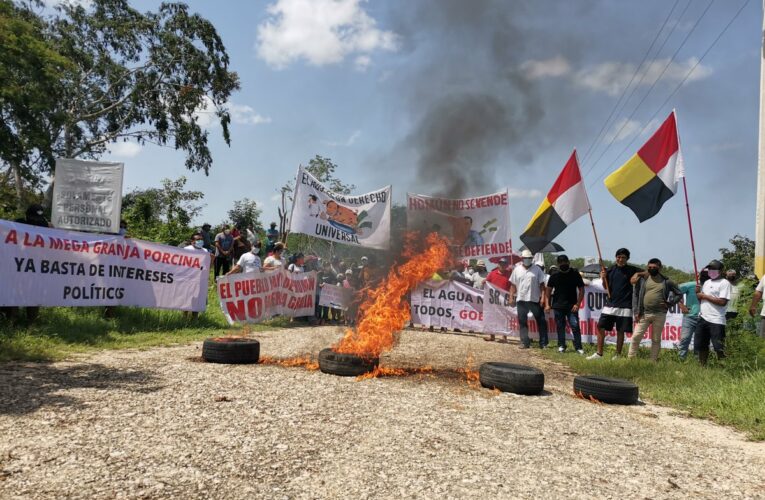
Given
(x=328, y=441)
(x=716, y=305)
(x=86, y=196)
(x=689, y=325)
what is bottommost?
(x=328, y=441)

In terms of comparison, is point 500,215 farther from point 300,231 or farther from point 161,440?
point 161,440

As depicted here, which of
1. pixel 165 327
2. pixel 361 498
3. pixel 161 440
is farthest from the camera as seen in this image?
pixel 165 327

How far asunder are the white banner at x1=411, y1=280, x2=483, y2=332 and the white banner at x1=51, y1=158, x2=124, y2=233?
7.96m

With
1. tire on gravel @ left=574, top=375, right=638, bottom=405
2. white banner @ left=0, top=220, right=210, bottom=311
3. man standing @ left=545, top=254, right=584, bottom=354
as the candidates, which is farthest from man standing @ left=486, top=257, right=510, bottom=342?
white banner @ left=0, top=220, right=210, bottom=311

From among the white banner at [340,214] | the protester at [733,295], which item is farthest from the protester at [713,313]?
the white banner at [340,214]

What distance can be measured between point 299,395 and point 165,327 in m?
6.29

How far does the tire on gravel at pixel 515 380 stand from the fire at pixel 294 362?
8.44 feet

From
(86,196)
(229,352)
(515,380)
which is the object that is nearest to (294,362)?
(229,352)

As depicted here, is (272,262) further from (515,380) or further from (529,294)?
(515,380)

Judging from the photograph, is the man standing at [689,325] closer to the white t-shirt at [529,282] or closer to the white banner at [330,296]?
the white t-shirt at [529,282]

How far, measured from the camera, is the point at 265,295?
44.7ft

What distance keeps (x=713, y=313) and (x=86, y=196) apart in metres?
12.2

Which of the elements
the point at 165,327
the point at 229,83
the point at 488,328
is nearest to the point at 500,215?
the point at 488,328

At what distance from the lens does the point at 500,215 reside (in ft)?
45.1
